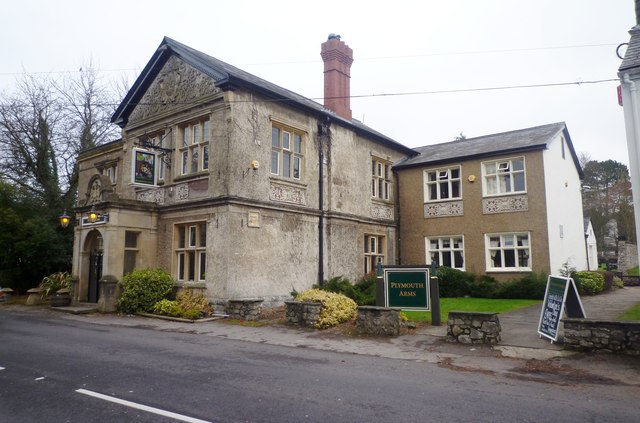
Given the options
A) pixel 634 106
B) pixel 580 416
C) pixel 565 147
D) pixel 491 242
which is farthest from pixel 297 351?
pixel 565 147

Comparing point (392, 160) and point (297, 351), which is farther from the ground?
point (392, 160)

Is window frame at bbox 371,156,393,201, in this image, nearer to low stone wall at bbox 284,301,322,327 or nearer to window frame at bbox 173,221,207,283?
window frame at bbox 173,221,207,283

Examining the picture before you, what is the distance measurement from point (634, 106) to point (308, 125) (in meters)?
11.3

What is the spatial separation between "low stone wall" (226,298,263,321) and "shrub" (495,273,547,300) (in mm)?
10250

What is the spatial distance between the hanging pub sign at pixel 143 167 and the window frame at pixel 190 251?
80.5 inches

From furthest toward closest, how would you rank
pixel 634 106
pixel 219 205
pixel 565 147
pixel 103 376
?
pixel 565 147 → pixel 219 205 → pixel 634 106 → pixel 103 376

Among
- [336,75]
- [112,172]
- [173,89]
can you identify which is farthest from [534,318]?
[112,172]

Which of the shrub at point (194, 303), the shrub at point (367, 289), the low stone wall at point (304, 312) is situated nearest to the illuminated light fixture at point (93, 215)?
the shrub at point (194, 303)

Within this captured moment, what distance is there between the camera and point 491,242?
818 inches

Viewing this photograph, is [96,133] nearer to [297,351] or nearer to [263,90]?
[263,90]

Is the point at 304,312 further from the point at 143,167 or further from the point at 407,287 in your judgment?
the point at 143,167

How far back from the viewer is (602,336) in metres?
9.06

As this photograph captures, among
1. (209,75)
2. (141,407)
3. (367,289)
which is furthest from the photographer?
(367,289)

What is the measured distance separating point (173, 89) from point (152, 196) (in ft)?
14.6
